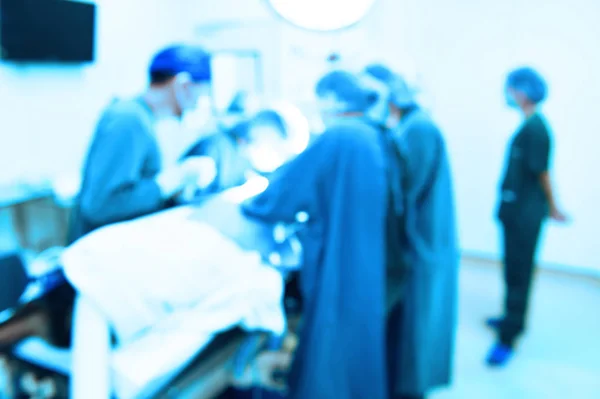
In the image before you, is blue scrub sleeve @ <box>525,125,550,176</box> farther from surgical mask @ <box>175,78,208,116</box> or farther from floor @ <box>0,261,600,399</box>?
surgical mask @ <box>175,78,208,116</box>

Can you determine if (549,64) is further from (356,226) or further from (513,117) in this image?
(356,226)

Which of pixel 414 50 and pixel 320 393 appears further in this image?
pixel 414 50

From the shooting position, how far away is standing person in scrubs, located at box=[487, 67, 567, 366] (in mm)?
2145

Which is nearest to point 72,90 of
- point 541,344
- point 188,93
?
point 188,93

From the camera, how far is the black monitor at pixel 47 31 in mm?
2398

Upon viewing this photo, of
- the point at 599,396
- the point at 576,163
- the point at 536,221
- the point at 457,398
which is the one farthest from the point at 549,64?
the point at 457,398

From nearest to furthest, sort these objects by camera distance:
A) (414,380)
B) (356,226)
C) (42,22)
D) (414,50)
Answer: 1. (356,226)
2. (414,380)
3. (42,22)
4. (414,50)

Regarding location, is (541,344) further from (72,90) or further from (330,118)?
(72,90)

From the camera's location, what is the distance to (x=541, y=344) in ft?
8.04

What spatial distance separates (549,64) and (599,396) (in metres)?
2.09

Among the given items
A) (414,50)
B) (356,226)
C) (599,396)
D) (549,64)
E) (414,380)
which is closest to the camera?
(356,226)

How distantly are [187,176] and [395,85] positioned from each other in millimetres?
875

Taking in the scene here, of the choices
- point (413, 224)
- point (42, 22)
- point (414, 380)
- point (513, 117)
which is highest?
point (42, 22)

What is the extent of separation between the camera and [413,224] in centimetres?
160
